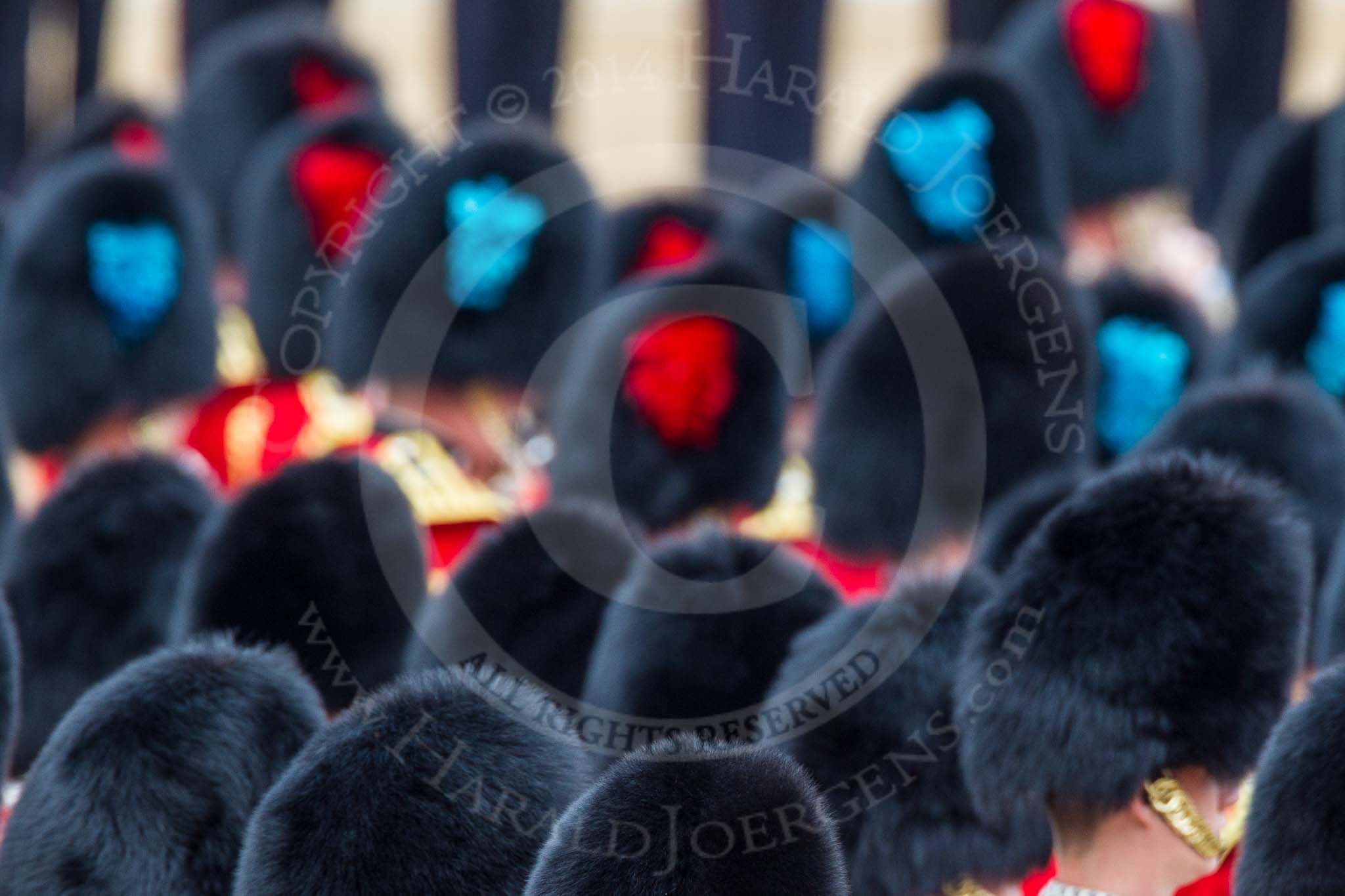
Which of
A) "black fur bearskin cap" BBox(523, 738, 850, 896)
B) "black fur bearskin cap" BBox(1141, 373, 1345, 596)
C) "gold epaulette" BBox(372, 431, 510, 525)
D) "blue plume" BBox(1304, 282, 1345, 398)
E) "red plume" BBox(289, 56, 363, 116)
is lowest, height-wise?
"black fur bearskin cap" BBox(523, 738, 850, 896)

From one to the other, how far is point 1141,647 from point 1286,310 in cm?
154

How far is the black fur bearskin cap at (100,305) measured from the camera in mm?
3127

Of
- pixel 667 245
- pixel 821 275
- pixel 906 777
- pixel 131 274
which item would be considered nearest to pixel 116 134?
pixel 131 274

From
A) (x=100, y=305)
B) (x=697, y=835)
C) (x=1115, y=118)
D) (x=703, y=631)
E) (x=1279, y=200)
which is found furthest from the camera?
(x=1115, y=118)

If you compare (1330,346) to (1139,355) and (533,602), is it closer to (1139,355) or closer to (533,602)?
(1139,355)

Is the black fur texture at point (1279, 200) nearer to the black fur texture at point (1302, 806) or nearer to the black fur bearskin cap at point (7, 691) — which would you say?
the black fur texture at point (1302, 806)

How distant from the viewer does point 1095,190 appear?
12.8 ft

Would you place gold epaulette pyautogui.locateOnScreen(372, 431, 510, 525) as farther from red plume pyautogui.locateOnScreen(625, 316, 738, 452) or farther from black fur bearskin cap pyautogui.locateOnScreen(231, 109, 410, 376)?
black fur bearskin cap pyautogui.locateOnScreen(231, 109, 410, 376)

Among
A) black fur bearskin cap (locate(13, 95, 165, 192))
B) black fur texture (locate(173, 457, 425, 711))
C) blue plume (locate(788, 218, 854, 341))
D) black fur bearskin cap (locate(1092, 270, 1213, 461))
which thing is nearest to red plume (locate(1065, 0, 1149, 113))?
blue plume (locate(788, 218, 854, 341))

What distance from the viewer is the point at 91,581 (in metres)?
2.21

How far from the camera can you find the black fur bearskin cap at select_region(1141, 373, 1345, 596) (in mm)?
2113

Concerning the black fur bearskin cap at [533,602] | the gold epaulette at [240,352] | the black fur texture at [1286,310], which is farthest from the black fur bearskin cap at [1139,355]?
the gold epaulette at [240,352]

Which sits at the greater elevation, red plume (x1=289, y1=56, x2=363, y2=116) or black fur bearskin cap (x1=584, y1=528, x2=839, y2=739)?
red plume (x1=289, y1=56, x2=363, y2=116)

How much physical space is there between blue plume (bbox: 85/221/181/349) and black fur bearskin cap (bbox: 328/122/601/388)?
347mm
